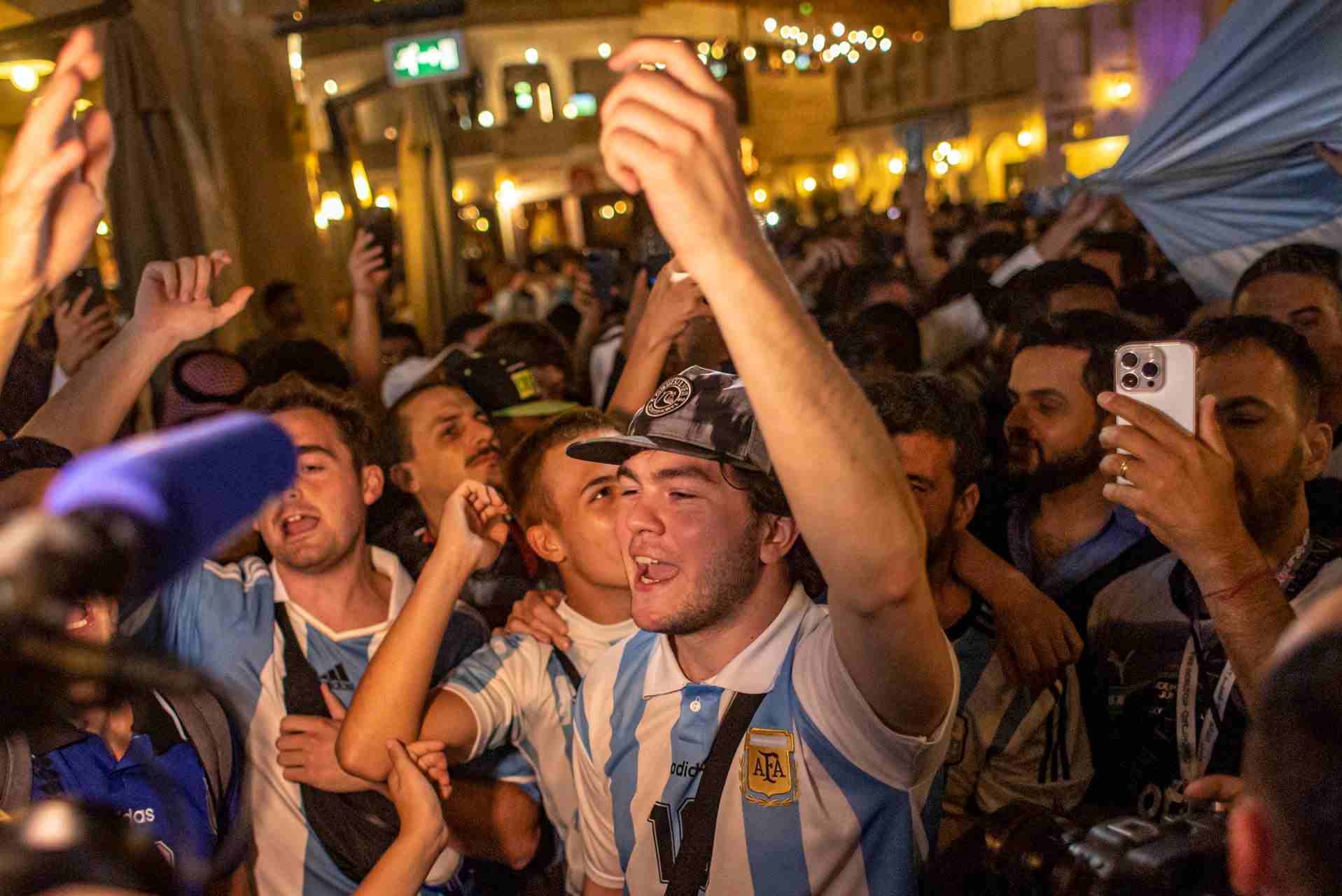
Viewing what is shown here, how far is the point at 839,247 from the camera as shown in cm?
791

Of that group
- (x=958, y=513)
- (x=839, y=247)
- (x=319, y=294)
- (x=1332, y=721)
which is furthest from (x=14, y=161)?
(x=319, y=294)

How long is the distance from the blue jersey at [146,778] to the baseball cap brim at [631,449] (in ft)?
3.07

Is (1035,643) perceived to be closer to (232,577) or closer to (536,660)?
(536,660)

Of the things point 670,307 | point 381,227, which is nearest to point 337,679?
point 670,307

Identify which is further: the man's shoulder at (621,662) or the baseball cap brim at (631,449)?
the man's shoulder at (621,662)

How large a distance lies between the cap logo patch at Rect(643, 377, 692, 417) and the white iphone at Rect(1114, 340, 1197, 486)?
30.7 inches

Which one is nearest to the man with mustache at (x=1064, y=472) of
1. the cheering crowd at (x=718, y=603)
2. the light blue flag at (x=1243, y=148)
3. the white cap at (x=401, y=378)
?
the cheering crowd at (x=718, y=603)

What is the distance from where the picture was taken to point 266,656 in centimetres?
266

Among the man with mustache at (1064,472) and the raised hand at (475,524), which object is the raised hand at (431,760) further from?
the man with mustache at (1064,472)

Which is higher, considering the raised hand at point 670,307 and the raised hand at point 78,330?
the raised hand at point 78,330

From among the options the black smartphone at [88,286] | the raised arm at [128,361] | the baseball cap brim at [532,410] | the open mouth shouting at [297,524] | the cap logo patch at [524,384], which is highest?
the black smartphone at [88,286]

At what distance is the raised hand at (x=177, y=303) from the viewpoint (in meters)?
2.56

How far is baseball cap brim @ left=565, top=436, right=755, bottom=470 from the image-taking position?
6.71 ft

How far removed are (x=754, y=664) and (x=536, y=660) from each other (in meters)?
0.80
